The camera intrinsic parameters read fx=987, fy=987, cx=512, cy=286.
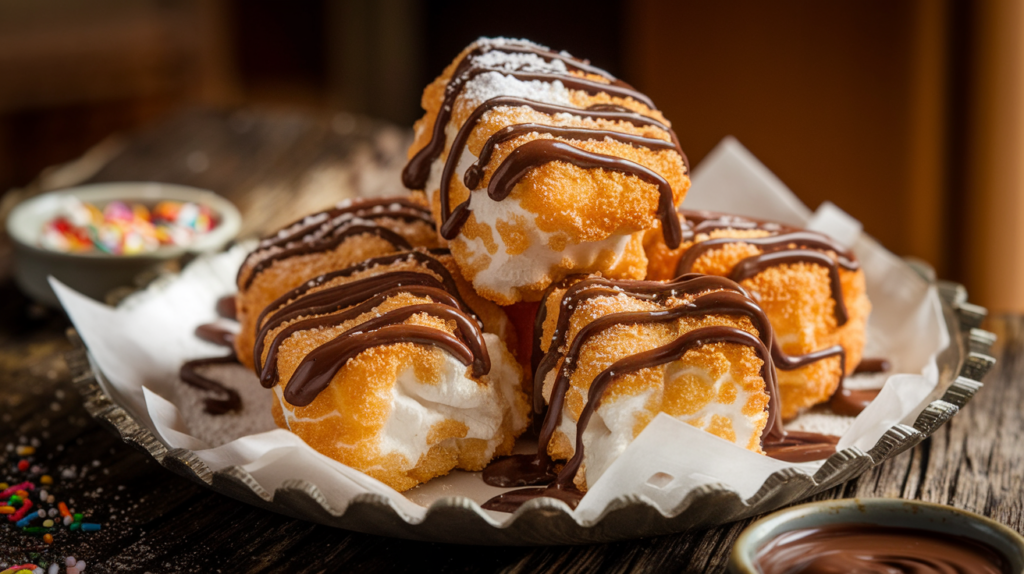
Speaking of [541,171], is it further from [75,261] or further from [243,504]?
[75,261]

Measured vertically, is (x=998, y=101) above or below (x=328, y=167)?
above

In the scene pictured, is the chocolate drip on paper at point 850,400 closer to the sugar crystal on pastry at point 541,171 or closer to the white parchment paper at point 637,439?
the white parchment paper at point 637,439

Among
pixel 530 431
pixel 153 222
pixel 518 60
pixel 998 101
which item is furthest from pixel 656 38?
pixel 530 431

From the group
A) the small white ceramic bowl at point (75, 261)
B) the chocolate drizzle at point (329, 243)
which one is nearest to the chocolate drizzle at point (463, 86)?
the chocolate drizzle at point (329, 243)

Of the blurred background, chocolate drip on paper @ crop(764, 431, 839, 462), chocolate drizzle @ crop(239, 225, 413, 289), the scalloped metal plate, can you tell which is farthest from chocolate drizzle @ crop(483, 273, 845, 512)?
the blurred background

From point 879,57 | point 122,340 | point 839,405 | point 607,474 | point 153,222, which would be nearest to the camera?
point 607,474

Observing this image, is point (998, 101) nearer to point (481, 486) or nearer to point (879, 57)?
point (879, 57)

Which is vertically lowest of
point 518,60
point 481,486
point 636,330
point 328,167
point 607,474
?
point 328,167
